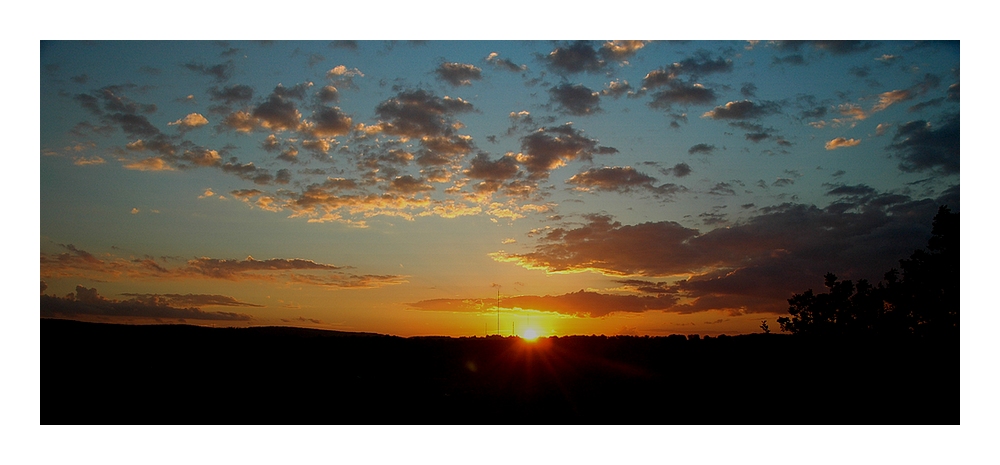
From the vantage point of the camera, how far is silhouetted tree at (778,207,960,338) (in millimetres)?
40344

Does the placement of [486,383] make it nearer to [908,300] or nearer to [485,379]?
[485,379]

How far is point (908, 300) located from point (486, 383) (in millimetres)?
36099

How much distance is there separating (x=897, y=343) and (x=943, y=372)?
15.8 feet

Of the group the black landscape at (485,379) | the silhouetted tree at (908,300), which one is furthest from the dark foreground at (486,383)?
the silhouetted tree at (908,300)

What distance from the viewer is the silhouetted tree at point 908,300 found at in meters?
40.3

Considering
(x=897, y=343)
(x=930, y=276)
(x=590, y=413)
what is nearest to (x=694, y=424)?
(x=590, y=413)

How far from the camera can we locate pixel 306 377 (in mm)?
24484

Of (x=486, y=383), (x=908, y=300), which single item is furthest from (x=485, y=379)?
(x=908, y=300)

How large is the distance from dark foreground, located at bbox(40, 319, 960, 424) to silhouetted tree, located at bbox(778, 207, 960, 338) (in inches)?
269

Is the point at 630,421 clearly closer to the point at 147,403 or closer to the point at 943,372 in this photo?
the point at 943,372

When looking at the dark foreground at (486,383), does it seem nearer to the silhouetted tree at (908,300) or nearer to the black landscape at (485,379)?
the black landscape at (485,379)

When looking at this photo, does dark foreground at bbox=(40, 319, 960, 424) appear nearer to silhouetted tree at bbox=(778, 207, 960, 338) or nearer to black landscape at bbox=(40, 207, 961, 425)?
black landscape at bbox=(40, 207, 961, 425)

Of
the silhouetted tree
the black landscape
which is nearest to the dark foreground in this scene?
the black landscape

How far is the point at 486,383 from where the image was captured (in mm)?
24328
